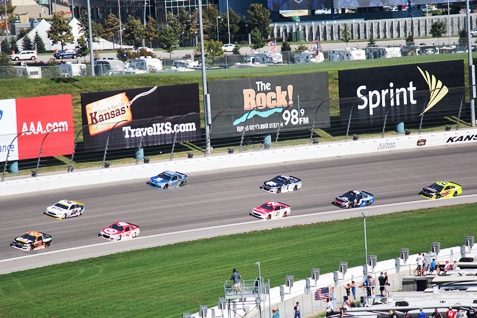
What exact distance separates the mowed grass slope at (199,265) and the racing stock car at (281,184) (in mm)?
5729

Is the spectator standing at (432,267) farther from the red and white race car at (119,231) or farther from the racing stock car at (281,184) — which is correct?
the racing stock car at (281,184)

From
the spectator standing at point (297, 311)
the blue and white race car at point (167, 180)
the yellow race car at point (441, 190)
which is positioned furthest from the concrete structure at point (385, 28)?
the spectator standing at point (297, 311)

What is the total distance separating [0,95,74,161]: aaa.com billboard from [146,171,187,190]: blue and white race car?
596 cm

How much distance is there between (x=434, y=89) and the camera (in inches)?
2522

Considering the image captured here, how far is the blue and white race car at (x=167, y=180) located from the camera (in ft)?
177

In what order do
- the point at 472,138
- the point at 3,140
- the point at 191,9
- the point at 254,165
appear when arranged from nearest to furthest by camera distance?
the point at 3,140 < the point at 254,165 < the point at 472,138 < the point at 191,9

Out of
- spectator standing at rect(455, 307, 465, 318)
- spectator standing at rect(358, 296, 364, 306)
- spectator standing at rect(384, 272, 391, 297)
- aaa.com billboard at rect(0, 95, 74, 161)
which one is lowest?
spectator standing at rect(358, 296, 364, 306)

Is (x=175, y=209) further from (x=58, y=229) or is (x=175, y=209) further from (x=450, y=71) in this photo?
(x=450, y=71)

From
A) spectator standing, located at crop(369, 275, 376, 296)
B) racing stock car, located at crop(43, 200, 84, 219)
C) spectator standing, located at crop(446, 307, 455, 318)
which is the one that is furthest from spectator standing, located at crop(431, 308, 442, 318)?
racing stock car, located at crop(43, 200, 84, 219)

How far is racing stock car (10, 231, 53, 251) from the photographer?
4506cm

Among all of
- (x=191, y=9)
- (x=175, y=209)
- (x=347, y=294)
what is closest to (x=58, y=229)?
(x=175, y=209)

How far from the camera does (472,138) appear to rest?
6266 cm

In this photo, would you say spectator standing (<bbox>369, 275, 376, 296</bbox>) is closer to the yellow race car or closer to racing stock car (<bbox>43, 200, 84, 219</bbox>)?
the yellow race car

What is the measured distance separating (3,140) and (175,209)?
11.8 meters
